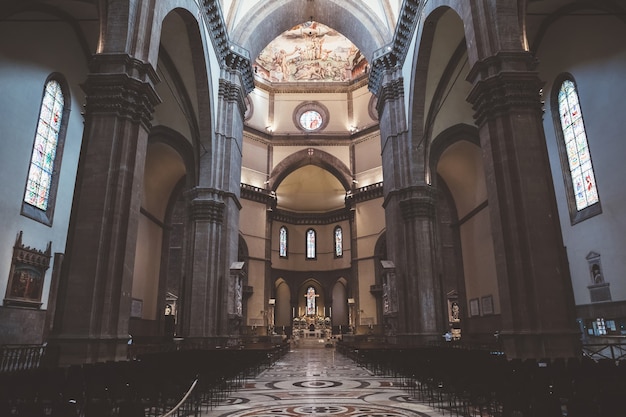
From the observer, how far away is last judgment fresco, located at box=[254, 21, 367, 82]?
3844 centimetres

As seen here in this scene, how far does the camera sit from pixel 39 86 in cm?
1394

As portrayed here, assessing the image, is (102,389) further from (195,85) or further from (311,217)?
(311,217)

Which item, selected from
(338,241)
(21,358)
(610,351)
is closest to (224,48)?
(21,358)

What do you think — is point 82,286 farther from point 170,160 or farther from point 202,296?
point 170,160

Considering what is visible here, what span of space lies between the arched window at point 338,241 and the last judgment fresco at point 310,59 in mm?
14274

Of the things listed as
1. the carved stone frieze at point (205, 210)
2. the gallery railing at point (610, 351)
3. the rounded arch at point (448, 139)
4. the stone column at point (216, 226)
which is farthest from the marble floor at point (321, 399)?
the rounded arch at point (448, 139)

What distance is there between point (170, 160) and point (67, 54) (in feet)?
24.1

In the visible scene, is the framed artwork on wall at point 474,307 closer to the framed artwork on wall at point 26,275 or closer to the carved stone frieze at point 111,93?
the carved stone frieze at point 111,93

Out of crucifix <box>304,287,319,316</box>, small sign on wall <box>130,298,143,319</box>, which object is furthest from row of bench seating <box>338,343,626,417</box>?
crucifix <box>304,287,319,316</box>

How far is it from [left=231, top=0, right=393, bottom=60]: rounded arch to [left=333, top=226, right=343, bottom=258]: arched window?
71.2 ft

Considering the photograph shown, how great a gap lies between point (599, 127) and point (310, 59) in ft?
96.0

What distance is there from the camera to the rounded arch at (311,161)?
37.6 m

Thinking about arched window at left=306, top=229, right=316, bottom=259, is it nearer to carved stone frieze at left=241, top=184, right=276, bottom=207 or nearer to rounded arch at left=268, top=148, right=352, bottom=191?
carved stone frieze at left=241, top=184, right=276, bottom=207

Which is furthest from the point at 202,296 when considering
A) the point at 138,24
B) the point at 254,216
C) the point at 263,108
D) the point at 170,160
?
the point at 263,108
